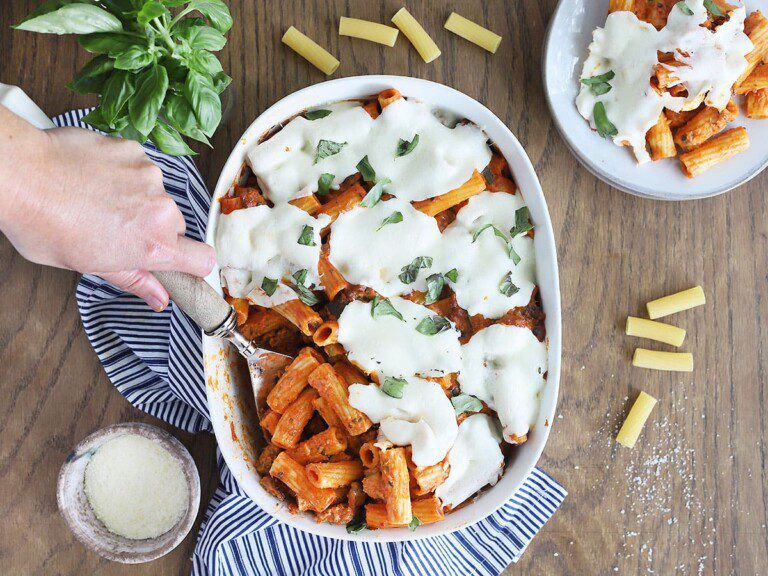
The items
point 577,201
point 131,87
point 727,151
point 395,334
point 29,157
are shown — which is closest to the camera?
point 29,157

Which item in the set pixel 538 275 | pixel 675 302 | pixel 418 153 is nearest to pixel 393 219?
pixel 418 153

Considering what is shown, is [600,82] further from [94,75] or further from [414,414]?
[94,75]

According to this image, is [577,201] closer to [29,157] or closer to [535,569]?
[535,569]

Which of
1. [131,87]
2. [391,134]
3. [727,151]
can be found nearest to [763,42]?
[727,151]

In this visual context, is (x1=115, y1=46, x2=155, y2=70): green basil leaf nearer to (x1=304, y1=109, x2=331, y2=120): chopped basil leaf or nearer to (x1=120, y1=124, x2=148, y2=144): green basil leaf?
(x1=120, y1=124, x2=148, y2=144): green basil leaf

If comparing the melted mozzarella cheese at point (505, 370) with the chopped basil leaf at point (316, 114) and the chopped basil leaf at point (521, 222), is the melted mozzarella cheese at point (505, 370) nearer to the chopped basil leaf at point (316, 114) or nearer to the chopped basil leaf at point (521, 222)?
the chopped basil leaf at point (521, 222)

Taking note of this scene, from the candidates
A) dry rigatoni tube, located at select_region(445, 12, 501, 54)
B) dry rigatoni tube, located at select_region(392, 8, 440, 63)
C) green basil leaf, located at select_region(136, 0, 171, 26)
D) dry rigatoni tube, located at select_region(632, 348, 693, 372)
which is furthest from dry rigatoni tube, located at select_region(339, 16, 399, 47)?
dry rigatoni tube, located at select_region(632, 348, 693, 372)
